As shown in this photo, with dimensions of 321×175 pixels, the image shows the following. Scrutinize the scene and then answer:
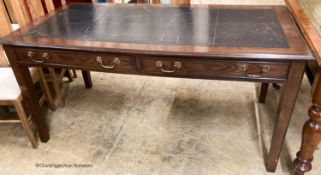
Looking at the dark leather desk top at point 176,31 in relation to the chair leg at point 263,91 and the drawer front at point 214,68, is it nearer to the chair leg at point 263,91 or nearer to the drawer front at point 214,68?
the drawer front at point 214,68

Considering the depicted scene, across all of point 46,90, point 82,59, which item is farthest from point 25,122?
→ point 82,59

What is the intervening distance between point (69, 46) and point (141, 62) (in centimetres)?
39

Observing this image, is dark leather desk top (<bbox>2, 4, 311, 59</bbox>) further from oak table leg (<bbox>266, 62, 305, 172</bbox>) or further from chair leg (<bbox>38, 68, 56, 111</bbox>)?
chair leg (<bbox>38, 68, 56, 111</bbox>)

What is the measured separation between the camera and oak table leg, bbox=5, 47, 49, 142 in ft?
5.10

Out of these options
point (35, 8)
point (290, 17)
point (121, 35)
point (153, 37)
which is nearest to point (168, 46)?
point (153, 37)

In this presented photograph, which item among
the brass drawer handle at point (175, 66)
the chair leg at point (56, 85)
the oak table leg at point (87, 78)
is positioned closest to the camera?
the brass drawer handle at point (175, 66)

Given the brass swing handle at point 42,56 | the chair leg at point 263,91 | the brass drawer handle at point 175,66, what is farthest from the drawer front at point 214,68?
the chair leg at point 263,91

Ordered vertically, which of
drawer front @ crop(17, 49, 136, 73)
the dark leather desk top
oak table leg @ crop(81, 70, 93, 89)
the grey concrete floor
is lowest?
the grey concrete floor

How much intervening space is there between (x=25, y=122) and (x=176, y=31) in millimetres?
1171

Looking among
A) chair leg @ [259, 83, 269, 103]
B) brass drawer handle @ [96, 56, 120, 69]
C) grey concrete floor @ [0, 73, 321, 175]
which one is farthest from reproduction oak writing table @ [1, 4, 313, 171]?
chair leg @ [259, 83, 269, 103]

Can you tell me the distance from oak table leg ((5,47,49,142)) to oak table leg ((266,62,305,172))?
4.83 ft

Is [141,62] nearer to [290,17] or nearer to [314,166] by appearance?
[290,17]

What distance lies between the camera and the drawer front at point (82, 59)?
138 cm

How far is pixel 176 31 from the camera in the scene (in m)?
1.46
